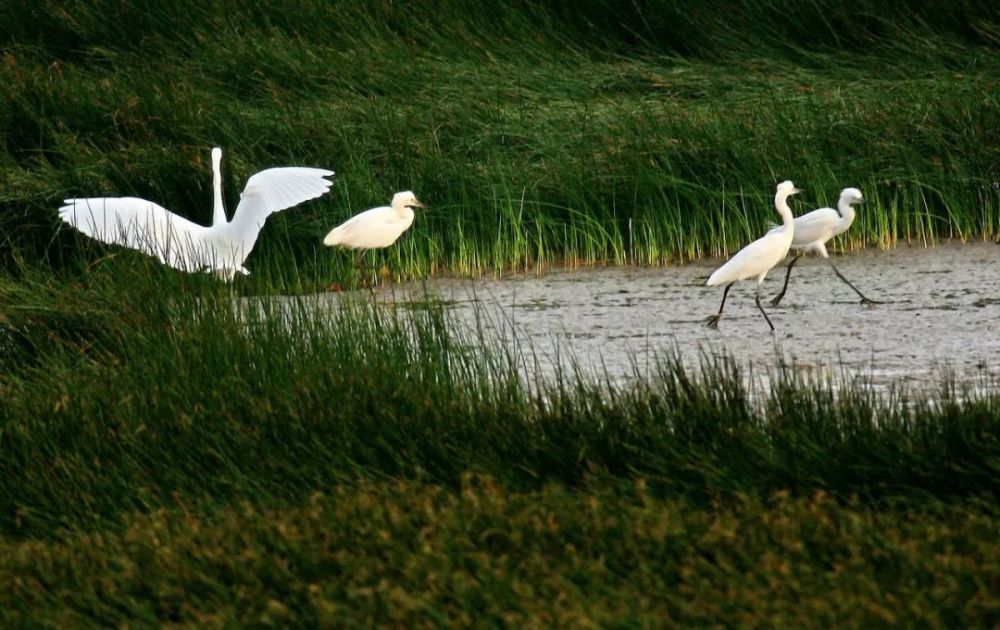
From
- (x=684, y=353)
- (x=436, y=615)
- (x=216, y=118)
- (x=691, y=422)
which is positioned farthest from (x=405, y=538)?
(x=216, y=118)

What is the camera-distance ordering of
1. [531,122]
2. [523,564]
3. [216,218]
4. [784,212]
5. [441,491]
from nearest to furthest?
[523,564] → [441,491] → [784,212] → [216,218] → [531,122]

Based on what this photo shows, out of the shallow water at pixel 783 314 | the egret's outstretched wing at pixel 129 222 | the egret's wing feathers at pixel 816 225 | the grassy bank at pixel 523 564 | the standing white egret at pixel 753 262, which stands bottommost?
the grassy bank at pixel 523 564

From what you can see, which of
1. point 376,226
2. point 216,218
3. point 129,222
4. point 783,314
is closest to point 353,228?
point 376,226

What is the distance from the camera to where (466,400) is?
5.12 meters

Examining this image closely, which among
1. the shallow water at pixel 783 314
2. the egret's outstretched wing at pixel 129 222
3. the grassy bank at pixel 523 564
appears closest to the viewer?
the grassy bank at pixel 523 564

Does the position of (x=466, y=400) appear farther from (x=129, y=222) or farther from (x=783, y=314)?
(x=783, y=314)

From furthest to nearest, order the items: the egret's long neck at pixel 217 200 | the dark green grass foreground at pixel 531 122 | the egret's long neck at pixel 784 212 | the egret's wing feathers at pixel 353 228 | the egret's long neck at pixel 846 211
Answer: the dark green grass foreground at pixel 531 122
the egret's long neck at pixel 846 211
the egret's wing feathers at pixel 353 228
the egret's long neck at pixel 217 200
the egret's long neck at pixel 784 212

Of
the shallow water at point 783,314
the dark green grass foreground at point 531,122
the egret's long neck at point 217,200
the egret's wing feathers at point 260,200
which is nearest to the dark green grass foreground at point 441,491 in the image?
the shallow water at point 783,314

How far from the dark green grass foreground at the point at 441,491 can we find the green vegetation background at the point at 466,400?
0.01 metres

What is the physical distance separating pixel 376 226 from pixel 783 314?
1.98 metres

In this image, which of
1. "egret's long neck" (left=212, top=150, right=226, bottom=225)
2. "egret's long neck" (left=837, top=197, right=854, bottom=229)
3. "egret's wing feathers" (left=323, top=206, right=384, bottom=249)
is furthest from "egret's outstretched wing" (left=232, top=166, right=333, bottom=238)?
"egret's long neck" (left=837, top=197, right=854, bottom=229)

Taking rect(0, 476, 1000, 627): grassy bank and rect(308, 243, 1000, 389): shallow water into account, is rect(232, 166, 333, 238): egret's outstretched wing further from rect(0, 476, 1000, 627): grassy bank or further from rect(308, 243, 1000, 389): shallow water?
rect(0, 476, 1000, 627): grassy bank

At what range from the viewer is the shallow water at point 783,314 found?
22.2ft

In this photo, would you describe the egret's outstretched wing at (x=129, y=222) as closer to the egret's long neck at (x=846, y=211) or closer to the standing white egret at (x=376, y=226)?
the standing white egret at (x=376, y=226)
